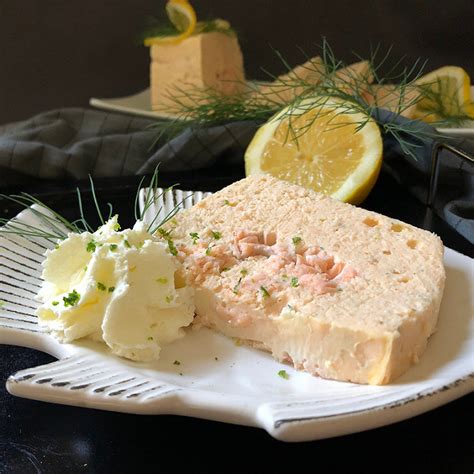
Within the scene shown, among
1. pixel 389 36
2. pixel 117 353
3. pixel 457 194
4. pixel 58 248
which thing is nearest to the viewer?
pixel 117 353

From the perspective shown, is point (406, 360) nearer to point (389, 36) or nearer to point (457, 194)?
point (457, 194)

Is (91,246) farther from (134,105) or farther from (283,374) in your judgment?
(134,105)

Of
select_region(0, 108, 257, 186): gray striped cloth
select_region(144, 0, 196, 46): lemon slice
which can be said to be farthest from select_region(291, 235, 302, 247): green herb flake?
select_region(144, 0, 196, 46): lemon slice

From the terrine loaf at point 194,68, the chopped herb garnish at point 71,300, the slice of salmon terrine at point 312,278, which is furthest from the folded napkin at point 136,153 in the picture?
the chopped herb garnish at point 71,300

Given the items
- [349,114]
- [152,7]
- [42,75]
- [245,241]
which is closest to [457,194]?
[349,114]

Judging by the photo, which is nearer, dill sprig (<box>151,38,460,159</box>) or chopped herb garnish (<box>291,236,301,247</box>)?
chopped herb garnish (<box>291,236,301,247</box>)

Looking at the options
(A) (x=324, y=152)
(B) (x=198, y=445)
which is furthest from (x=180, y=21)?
(B) (x=198, y=445)

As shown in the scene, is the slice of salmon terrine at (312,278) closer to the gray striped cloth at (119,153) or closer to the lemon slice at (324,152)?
the lemon slice at (324,152)

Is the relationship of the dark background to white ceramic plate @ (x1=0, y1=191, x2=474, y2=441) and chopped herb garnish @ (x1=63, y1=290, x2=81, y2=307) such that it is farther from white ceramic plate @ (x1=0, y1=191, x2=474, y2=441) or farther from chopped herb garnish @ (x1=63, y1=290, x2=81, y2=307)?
chopped herb garnish @ (x1=63, y1=290, x2=81, y2=307)
